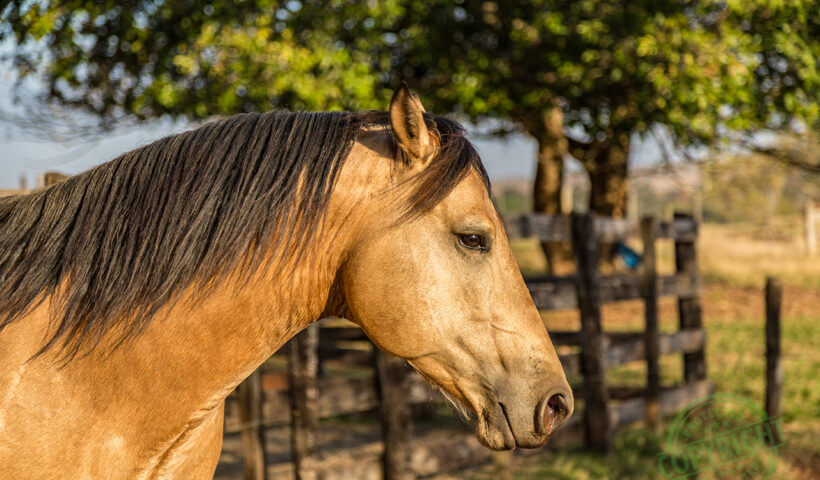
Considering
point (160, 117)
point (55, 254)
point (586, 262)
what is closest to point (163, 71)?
point (160, 117)

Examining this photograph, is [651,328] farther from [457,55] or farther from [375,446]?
[457,55]

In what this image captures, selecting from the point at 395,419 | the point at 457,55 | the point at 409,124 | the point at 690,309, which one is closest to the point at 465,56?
the point at 457,55

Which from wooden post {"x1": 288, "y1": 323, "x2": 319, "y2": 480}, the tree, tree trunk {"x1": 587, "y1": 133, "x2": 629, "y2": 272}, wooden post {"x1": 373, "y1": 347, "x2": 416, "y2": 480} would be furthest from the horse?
tree trunk {"x1": 587, "y1": 133, "x2": 629, "y2": 272}

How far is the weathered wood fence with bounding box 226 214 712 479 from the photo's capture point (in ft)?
14.5

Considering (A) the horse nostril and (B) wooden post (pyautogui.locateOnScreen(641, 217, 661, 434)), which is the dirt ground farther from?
(A) the horse nostril

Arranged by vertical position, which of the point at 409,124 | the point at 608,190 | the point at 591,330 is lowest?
the point at 591,330

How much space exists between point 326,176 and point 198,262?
393 millimetres

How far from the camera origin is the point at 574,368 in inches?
251

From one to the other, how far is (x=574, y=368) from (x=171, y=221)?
524 cm

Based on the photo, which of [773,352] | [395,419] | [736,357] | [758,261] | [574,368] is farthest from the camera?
[758,261]

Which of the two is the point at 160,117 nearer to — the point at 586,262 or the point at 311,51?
the point at 311,51

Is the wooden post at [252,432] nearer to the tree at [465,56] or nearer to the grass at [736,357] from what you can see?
the grass at [736,357]

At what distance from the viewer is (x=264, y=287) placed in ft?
5.88

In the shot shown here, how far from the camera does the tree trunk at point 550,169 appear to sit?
11.3m
